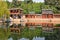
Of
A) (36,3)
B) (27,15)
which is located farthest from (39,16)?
(36,3)

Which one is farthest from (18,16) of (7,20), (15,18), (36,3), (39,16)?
(36,3)

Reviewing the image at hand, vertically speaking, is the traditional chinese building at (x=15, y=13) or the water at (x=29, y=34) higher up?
the water at (x=29, y=34)

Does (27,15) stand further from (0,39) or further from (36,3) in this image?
(0,39)

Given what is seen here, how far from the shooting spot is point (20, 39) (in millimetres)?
18062

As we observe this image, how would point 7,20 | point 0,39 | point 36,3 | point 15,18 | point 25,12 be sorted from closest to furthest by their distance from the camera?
point 0,39
point 7,20
point 15,18
point 25,12
point 36,3

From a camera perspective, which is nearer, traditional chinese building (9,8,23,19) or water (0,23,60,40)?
water (0,23,60,40)

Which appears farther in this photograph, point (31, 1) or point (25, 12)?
point (31, 1)

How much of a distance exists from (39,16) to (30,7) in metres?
7.00

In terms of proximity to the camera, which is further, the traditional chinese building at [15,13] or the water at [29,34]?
the traditional chinese building at [15,13]

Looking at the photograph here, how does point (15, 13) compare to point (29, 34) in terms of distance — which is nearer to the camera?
point (29, 34)

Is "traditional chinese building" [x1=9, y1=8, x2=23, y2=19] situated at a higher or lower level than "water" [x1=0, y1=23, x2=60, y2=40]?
lower

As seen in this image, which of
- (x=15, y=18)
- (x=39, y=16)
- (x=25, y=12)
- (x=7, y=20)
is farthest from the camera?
(x=25, y=12)

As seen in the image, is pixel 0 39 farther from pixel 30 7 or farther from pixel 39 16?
pixel 30 7

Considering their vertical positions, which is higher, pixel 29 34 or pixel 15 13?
pixel 29 34
